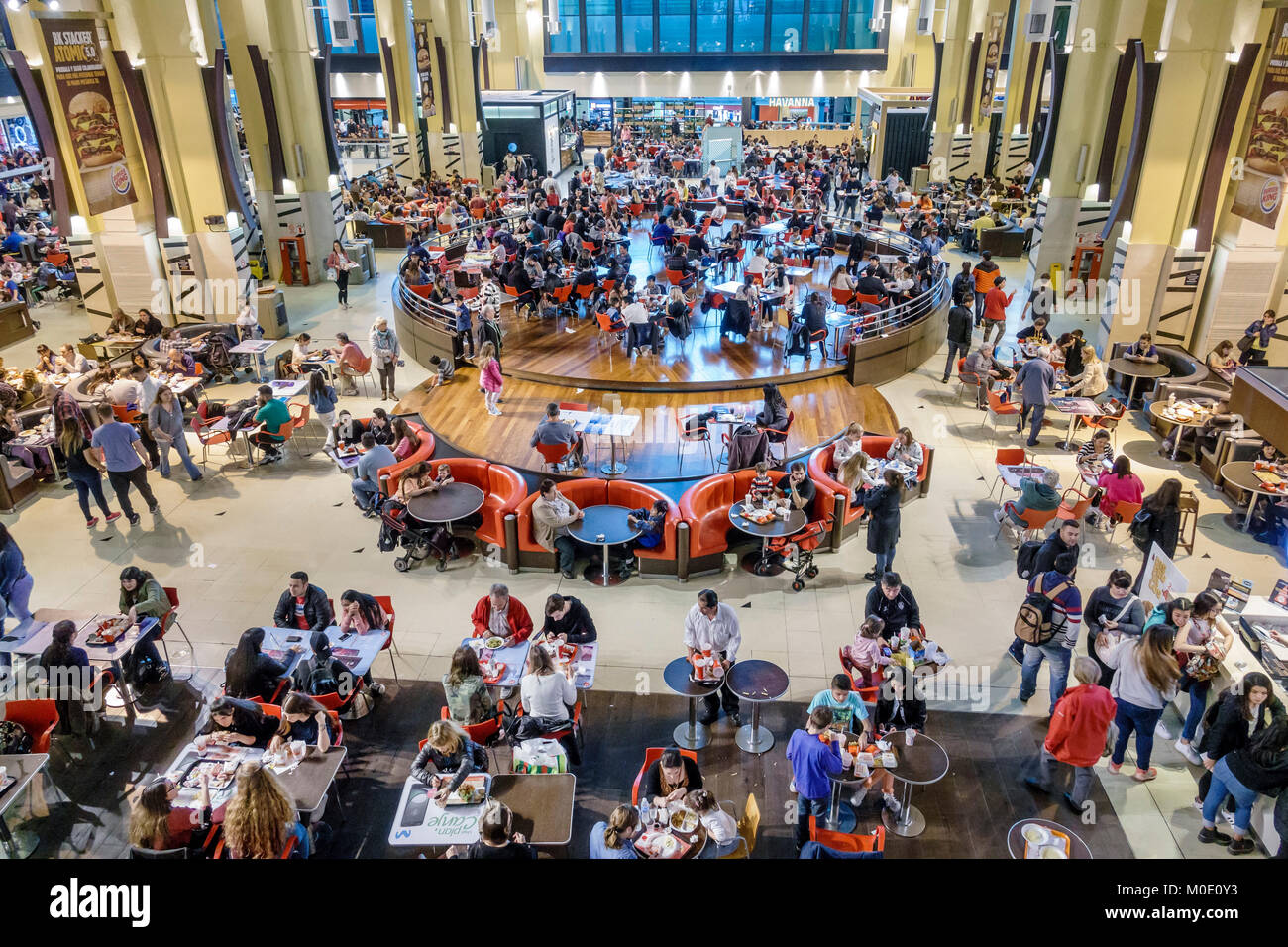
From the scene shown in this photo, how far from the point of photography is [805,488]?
947 centimetres

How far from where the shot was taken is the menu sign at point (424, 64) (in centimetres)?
2809

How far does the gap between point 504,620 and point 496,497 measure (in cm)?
284

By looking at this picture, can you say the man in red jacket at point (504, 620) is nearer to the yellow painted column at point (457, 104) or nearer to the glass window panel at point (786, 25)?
the yellow painted column at point (457, 104)

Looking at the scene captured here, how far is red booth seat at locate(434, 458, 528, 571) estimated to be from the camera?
9.29 meters

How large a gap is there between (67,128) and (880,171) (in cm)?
2535

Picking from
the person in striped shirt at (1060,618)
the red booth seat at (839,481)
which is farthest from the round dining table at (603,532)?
the person in striped shirt at (1060,618)

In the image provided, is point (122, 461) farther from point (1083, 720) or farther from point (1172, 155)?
point (1172, 155)

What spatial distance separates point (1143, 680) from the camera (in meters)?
6.22

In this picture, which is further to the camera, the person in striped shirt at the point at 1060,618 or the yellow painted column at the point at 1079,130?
the yellow painted column at the point at 1079,130

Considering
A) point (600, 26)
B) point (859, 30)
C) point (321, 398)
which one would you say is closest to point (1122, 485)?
point (321, 398)

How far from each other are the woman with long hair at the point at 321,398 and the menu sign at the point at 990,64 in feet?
80.5

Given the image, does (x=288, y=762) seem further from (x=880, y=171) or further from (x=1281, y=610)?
(x=880, y=171)

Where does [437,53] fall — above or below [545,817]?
above
